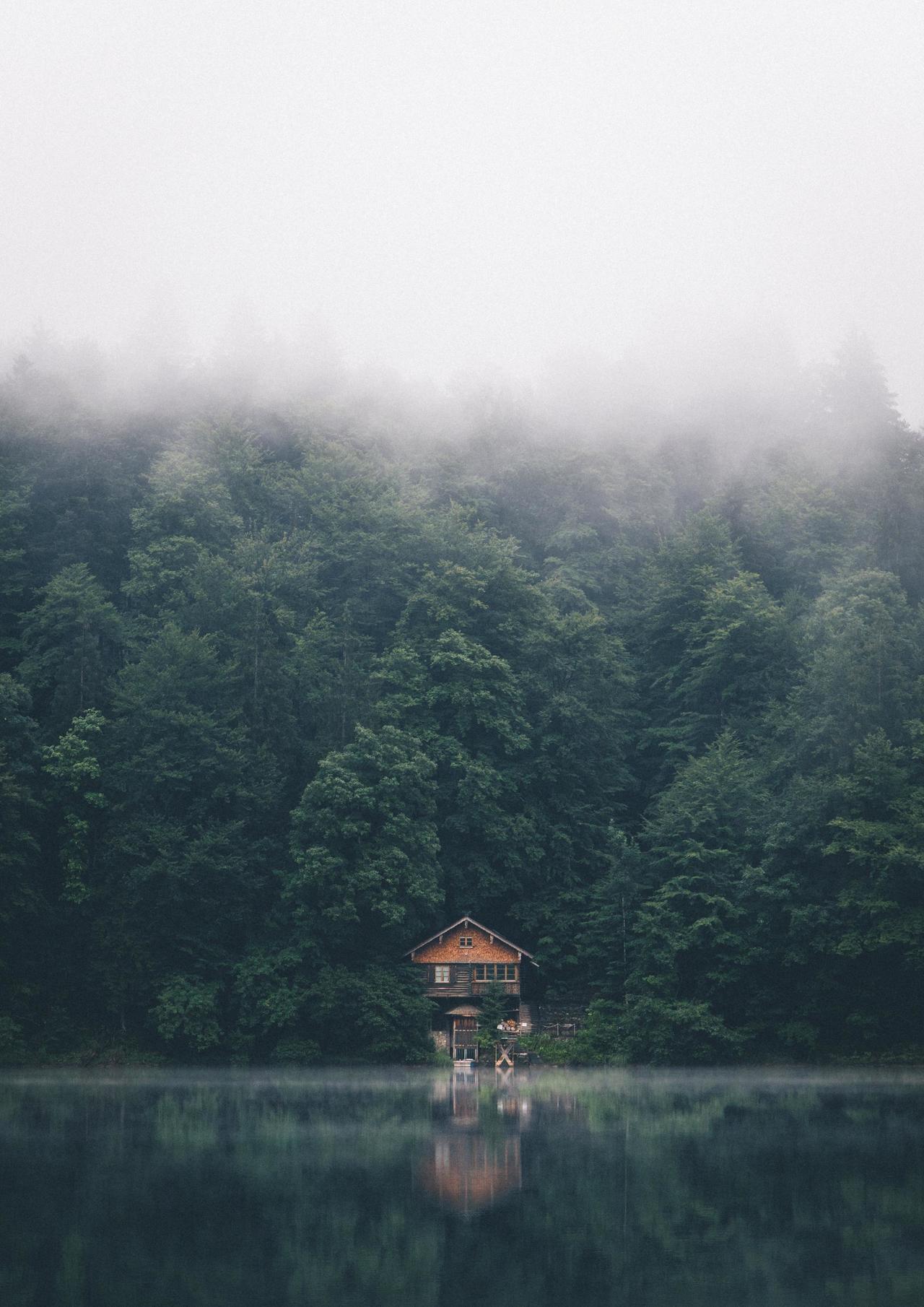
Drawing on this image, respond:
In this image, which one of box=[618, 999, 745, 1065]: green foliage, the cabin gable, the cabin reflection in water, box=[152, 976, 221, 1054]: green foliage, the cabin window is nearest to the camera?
the cabin reflection in water

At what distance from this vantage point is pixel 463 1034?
186 ft

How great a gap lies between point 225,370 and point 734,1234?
240 ft

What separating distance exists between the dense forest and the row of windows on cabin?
1904mm

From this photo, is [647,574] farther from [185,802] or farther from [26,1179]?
[26,1179]

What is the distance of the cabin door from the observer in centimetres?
5653

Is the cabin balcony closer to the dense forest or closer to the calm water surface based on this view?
the dense forest

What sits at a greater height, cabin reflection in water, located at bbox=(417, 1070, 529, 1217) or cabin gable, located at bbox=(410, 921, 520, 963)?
cabin gable, located at bbox=(410, 921, 520, 963)

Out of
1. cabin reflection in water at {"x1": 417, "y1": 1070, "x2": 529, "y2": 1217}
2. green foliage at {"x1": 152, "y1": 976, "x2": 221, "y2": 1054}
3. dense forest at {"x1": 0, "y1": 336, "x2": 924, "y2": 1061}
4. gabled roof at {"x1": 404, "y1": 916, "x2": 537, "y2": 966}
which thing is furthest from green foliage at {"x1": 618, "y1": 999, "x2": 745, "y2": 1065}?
green foliage at {"x1": 152, "y1": 976, "x2": 221, "y2": 1054}

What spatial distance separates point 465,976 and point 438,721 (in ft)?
41.4

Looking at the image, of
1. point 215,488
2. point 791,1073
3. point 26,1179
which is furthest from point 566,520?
point 26,1179

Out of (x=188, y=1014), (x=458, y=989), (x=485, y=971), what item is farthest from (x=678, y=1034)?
(x=188, y=1014)

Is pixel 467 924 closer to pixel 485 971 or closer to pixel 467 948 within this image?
pixel 467 948

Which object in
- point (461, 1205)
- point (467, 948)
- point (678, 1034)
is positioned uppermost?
point (467, 948)

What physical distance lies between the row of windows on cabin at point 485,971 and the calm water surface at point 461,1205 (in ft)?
70.9
